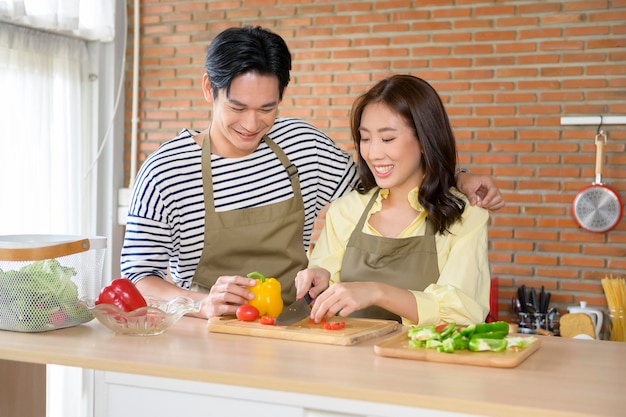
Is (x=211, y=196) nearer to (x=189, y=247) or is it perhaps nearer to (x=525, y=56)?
(x=189, y=247)

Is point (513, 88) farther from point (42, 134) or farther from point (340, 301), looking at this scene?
point (340, 301)

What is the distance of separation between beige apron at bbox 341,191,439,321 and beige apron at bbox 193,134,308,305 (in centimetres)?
32

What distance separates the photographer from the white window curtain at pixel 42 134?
5035 millimetres

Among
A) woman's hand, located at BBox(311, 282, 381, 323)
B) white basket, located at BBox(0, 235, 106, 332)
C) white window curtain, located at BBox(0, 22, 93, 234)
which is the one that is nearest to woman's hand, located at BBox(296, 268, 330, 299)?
woman's hand, located at BBox(311, 282, 381, 323)

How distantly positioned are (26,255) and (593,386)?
1444 mm

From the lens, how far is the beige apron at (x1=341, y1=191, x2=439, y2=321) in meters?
2.59

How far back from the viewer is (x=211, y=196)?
2.84 metres

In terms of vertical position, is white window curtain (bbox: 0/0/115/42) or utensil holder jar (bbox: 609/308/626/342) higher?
white window curtain (bbox: 0/0/115/42)

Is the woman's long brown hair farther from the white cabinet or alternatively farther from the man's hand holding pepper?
the white cabinet

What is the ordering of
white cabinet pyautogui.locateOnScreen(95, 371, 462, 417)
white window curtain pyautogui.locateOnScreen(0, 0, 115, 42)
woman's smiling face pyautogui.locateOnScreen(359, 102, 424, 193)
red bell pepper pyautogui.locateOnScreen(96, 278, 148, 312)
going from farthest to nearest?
white window curtain pyautogui.locateOnScreen(0, 0, 115, 42) < woman's smiling face pyautogui.locateOnScreen(359, 102, 424, 193) < red bell pepper pyautogui.locateOnScreen(96, 278, 148, 312) < white cabinet pyautogui.locateOnScreen(95, 371, 462, 417)

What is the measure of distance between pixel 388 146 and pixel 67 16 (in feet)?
11.0

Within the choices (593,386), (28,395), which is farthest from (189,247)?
(593,386)

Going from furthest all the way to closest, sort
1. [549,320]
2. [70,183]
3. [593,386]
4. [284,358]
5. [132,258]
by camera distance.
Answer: [70,183] < [549,320] < [132,258] < [284,358] < [593,386]

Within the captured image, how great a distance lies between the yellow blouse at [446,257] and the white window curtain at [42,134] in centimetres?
292
